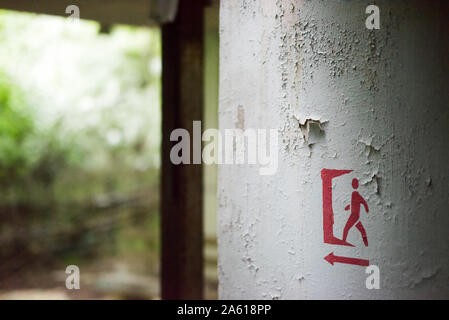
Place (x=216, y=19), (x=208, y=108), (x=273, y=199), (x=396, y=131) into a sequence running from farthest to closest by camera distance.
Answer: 1. (x=208, y=108)
2. (x=216, y=19)
3. (x=273, y=199)
4. (x=396, y=131)

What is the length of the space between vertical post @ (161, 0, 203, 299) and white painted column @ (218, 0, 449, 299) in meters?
2.00

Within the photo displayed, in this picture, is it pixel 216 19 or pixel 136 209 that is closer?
pixel 216 19

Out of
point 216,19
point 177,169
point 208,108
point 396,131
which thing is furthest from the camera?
point 208,108

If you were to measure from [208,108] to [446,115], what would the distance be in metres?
5.92

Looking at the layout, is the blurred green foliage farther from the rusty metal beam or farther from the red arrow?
the red arrow

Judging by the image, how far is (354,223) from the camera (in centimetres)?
214

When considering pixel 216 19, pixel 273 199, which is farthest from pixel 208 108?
pixel 273 199

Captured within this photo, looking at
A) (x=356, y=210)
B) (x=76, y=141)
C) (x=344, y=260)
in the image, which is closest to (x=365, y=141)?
(x=356, y=210)

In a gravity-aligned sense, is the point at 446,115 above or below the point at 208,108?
below

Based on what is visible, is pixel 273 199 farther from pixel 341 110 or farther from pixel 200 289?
pixel 200 289

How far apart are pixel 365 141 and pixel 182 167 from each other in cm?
231

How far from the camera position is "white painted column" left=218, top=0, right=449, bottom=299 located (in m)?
2.12

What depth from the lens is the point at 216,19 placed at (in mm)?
6031
